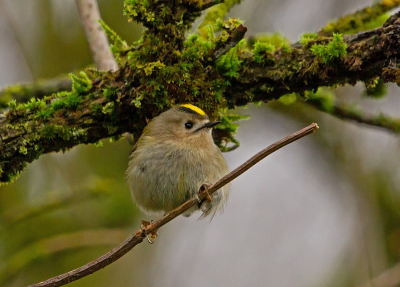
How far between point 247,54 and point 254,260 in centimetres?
437

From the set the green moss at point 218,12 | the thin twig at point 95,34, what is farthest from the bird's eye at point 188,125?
the thin twig at point 95,34

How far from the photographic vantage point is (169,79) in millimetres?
3066

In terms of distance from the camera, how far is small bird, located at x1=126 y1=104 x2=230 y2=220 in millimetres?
3078

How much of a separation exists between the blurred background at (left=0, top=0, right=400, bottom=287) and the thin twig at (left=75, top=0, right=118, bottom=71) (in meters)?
1.42

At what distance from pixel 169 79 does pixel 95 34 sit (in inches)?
73.0

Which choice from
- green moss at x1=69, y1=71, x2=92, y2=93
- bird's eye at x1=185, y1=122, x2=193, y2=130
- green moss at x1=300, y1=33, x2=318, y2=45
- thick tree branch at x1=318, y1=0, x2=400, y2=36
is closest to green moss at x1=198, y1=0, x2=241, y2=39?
thick tree branch at x1=318, y1=0, x2=400, y2=36

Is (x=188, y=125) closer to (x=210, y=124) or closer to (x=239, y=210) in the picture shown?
(x=210, y=124)

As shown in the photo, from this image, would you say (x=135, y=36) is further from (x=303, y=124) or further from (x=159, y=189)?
(x=159, y=189)

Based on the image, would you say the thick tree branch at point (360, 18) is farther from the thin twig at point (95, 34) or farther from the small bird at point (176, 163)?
the thin twig at point (95, 34)

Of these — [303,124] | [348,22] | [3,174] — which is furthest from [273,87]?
[303,124]

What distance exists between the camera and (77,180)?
5828 mm

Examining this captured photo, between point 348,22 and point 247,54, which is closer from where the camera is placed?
point 247,54

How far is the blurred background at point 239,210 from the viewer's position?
520 cm

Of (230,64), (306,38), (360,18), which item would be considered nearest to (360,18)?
(360,18)
